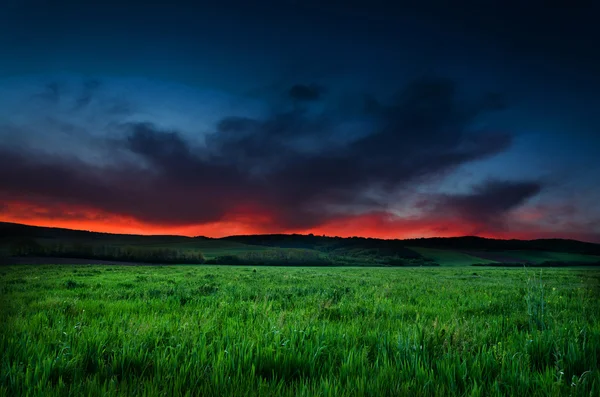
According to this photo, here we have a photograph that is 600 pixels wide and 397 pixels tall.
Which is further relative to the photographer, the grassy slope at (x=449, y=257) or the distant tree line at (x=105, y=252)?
the grassy slope at (x=449, y=257)

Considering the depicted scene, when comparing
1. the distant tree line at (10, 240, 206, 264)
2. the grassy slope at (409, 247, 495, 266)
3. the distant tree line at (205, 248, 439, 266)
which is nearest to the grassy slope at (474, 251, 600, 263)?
the grassy slope at (409, 247, 495, 266)

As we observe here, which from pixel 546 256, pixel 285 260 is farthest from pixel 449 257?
pixel 285 260

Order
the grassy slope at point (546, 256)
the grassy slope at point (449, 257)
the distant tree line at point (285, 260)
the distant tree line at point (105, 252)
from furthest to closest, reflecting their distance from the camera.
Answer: the grassy slope at point (546, 256), the grassy slope at point (449, 257), the distant tree line at point (285, 260), the distant tree line at point (105, 252)

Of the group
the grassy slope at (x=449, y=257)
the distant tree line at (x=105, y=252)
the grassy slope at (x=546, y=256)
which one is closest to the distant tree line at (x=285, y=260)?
the grassy slope at (x=449, y=257)

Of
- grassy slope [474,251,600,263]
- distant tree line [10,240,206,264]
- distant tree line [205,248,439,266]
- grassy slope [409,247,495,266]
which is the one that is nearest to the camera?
distant tree line [10,240,206,264]

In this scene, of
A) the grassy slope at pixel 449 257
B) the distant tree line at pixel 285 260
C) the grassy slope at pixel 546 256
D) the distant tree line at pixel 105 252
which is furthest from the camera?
the grassy slope at pixel 546 256

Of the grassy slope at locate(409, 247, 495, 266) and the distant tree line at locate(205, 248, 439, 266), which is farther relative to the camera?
the grassy slope at locate(409, 247, 495, 266)

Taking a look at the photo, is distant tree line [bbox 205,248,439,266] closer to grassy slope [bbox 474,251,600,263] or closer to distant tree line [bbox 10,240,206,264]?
distant tree line [bbox 10,240,206,264]

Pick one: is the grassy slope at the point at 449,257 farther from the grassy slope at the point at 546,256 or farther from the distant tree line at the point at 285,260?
the grassy slope at the point at 546,256

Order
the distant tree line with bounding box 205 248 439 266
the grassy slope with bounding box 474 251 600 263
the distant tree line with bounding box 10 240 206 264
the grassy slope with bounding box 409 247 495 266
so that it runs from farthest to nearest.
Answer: the grassy slope with bounding box 474 251 600 263
the grassy slope with bounding box 409 247 495 266
the distant tree line with bounding box 205 248 439 266
the distant tree line with bounding box 10 240 206 264

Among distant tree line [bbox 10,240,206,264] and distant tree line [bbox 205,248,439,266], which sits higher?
distant tree line [bbox 10,240,206,264]

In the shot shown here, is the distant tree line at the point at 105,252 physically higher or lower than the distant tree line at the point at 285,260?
higher

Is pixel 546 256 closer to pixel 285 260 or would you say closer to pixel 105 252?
pixel 285 260

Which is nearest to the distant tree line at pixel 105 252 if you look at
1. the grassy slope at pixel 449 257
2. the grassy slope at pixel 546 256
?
the grassy slope at pixel 449 257
